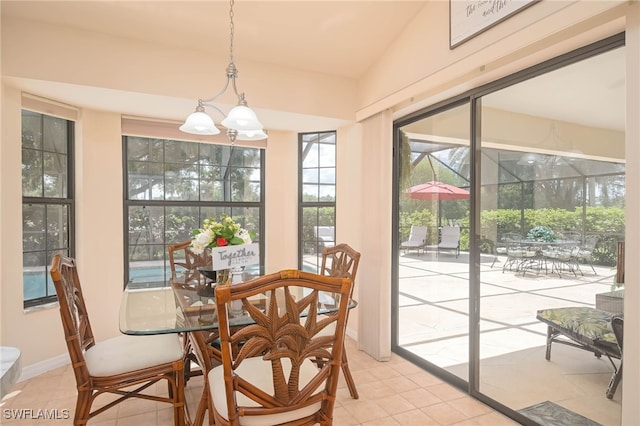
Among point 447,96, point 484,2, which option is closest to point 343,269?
point 447,96

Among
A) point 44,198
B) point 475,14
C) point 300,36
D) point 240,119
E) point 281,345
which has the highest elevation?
point 300,36

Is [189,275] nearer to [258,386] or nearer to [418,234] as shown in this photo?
[258,386]

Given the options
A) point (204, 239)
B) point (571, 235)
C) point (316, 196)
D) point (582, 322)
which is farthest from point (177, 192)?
point (582, 322)

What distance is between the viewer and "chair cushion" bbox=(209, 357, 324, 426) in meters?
1.55

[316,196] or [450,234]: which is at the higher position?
[316,196]

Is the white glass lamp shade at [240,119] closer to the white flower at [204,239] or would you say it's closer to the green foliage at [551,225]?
the white flower at [204,239]

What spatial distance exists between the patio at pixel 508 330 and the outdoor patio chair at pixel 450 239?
0.07m

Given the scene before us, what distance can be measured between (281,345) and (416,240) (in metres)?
2.06

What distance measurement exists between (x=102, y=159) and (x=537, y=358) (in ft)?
12.7

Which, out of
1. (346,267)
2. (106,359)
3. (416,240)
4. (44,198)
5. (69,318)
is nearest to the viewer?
(69,318)

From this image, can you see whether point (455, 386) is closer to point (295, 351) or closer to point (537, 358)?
point (537, 358)

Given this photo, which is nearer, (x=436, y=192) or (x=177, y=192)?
(x=436, y=192)

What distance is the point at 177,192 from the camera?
13.0ft

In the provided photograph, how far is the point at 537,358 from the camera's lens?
230 cm
